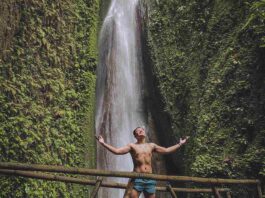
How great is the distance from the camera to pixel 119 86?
14.1 metres

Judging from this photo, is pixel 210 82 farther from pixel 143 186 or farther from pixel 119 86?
pixel 143 186

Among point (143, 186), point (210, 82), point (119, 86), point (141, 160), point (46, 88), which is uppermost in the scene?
point (119, 86)

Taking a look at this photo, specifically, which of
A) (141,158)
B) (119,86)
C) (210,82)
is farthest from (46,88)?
(119,86)

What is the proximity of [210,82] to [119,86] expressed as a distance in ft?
14.4

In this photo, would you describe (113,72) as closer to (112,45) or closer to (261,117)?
(112,45)

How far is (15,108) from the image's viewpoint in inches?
279

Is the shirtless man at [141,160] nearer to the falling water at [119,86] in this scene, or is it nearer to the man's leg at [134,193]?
the man's leg at [134,193]

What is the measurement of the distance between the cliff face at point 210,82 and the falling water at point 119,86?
2.17ft

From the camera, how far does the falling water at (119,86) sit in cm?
1269

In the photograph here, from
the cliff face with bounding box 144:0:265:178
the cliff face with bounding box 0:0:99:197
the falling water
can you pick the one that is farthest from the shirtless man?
the falling water

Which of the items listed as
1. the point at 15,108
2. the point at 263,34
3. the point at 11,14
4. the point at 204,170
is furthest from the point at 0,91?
the point at 263,34

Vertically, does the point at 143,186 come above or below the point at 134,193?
above

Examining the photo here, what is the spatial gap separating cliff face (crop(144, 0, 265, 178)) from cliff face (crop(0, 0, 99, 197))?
10.3 ft

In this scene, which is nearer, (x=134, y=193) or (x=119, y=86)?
(x=134, y=193)
